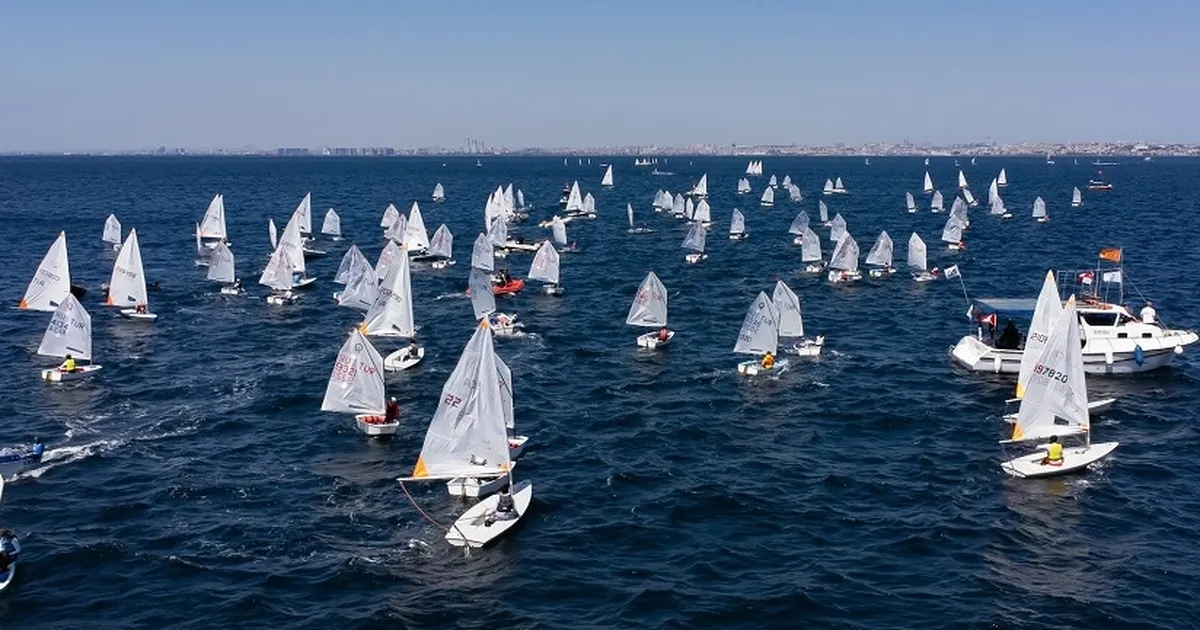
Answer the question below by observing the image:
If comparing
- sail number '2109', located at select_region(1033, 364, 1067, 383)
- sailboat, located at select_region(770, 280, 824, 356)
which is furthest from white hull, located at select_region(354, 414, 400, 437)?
sail number '2109', located at select_region(1033, 364, 1067, 383)

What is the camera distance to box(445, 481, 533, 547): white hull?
3734cm

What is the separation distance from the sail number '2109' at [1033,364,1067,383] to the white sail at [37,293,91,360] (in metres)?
55.0

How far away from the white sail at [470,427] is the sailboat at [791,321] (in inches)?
1175

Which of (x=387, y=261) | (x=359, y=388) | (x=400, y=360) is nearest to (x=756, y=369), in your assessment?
(x=400, y=360)

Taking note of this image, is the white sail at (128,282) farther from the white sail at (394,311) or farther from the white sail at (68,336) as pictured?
the white sail at (394,311)

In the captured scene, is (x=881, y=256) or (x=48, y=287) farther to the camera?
(x=881, y=256)

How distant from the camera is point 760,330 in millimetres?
62781

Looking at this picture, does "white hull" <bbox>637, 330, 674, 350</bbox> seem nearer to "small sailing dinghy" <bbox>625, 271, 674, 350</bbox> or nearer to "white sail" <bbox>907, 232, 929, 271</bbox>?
"small sailing dinghy" <bbox>625, 271, 674, 350</bbox>

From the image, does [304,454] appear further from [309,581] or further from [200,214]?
[200,214]

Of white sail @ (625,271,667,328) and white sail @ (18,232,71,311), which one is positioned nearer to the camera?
white sail @ (625,271,667,328)

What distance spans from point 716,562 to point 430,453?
12884 mm

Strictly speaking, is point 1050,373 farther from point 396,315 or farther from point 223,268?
point 223,268

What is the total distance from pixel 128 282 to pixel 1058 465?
228 ft

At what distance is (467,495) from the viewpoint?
137 feet
